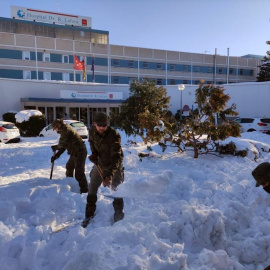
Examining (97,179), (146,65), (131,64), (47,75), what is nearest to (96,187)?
(97,179)

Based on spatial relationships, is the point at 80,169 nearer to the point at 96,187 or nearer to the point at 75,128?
the point at 96,187

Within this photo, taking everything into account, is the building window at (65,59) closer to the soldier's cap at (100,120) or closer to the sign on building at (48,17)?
the sign on building at (48,17)

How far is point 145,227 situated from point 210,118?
552cm

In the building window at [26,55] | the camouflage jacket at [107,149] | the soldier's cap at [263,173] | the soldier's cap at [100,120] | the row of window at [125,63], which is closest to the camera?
the soldier's cap at [263,173]

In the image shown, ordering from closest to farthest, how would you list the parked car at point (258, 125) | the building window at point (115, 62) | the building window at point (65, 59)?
the parked car at point (258, 125) < the building window at point (65, 59) < the building window at point (115, 62)

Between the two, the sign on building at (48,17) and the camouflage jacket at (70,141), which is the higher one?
the sign on building at (48,17)

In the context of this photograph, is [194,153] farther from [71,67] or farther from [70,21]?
[70,21]

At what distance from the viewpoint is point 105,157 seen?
165 inches

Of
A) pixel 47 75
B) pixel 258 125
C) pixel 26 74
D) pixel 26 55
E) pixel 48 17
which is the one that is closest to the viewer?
pixel 258 125

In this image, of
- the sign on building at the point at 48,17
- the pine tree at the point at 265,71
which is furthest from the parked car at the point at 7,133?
the pine tree at the point at 265,71

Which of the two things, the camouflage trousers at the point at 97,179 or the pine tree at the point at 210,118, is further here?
the pine tree at the point at 210,118

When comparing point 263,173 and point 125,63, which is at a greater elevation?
point 125,63

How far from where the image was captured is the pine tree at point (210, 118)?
8.38 m

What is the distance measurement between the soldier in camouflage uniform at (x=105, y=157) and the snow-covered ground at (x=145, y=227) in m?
0.20
